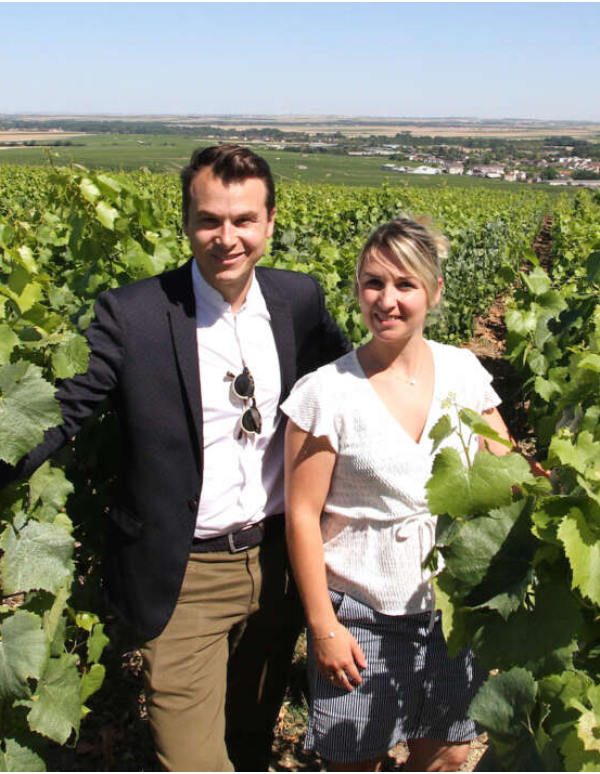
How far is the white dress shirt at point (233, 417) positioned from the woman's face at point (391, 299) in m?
0.37

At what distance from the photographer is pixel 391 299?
5.65 feet

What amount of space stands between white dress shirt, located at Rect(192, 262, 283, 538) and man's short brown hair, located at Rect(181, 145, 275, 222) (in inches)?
9.6

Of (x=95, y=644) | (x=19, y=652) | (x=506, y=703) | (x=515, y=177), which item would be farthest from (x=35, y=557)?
(x=515, y=177)

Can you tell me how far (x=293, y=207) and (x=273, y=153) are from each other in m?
39.2

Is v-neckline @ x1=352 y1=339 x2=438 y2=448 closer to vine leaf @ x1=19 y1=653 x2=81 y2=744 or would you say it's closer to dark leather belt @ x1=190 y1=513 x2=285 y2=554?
dark leather belt @ x1=190 y1=513 x2=285 y2=554

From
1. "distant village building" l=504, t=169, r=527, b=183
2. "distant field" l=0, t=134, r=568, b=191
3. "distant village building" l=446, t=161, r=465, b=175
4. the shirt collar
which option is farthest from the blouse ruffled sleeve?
"distant village building" l=446, t=161, r=465, b=175

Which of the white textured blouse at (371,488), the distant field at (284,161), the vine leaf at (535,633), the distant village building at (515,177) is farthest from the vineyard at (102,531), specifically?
the distant village building at (515,177)

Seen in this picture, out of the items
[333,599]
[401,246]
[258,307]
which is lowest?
[333,599]

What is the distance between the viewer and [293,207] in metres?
9.55


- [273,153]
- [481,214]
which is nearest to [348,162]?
[273,153]

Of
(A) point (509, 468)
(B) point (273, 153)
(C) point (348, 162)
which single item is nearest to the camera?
(A) point (509, 468)

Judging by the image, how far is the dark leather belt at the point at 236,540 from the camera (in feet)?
6.36

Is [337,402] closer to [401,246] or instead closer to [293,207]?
[401,246]

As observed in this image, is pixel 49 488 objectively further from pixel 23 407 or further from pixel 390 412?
pixel 390 412
